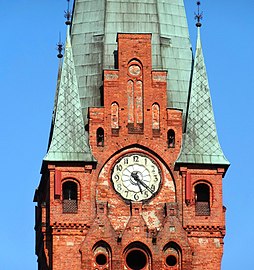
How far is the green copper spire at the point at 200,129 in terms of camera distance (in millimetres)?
74000

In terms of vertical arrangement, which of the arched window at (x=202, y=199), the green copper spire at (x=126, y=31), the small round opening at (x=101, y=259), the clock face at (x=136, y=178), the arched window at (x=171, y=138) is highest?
the green copper spire at (x=126, y=31)

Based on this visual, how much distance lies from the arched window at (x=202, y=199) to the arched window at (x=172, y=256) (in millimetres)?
1728

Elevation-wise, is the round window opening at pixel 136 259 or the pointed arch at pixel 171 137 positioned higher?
the pointed arch at pixel 171 137

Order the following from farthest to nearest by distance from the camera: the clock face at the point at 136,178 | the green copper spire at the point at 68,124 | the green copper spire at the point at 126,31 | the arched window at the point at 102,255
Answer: the green copper spire at the point at 126,31 → the green copper spire at the point at 68,124 → the clock face at the point at 136,178 → the arched window at the point at 102,255

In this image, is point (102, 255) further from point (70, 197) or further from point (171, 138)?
point (171, 138)

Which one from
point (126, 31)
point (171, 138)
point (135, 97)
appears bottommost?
point (171, 138)

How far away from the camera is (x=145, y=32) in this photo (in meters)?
76.4

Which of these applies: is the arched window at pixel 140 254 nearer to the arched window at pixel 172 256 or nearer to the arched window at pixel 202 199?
the arched window at pixel 172 256

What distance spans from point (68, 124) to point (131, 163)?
→ 2.93 m

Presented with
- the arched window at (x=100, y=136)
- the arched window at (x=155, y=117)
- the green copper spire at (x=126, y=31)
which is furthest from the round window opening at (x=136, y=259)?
the green copper spire at (x=126, y=31)

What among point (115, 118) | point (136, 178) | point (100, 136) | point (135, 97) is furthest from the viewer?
point (135, 97)

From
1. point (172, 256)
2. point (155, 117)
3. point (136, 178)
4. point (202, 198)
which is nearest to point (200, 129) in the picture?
point (155, 117)

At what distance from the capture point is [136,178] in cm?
7344

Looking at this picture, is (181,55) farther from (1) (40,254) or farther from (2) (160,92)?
(1) (40,254)
